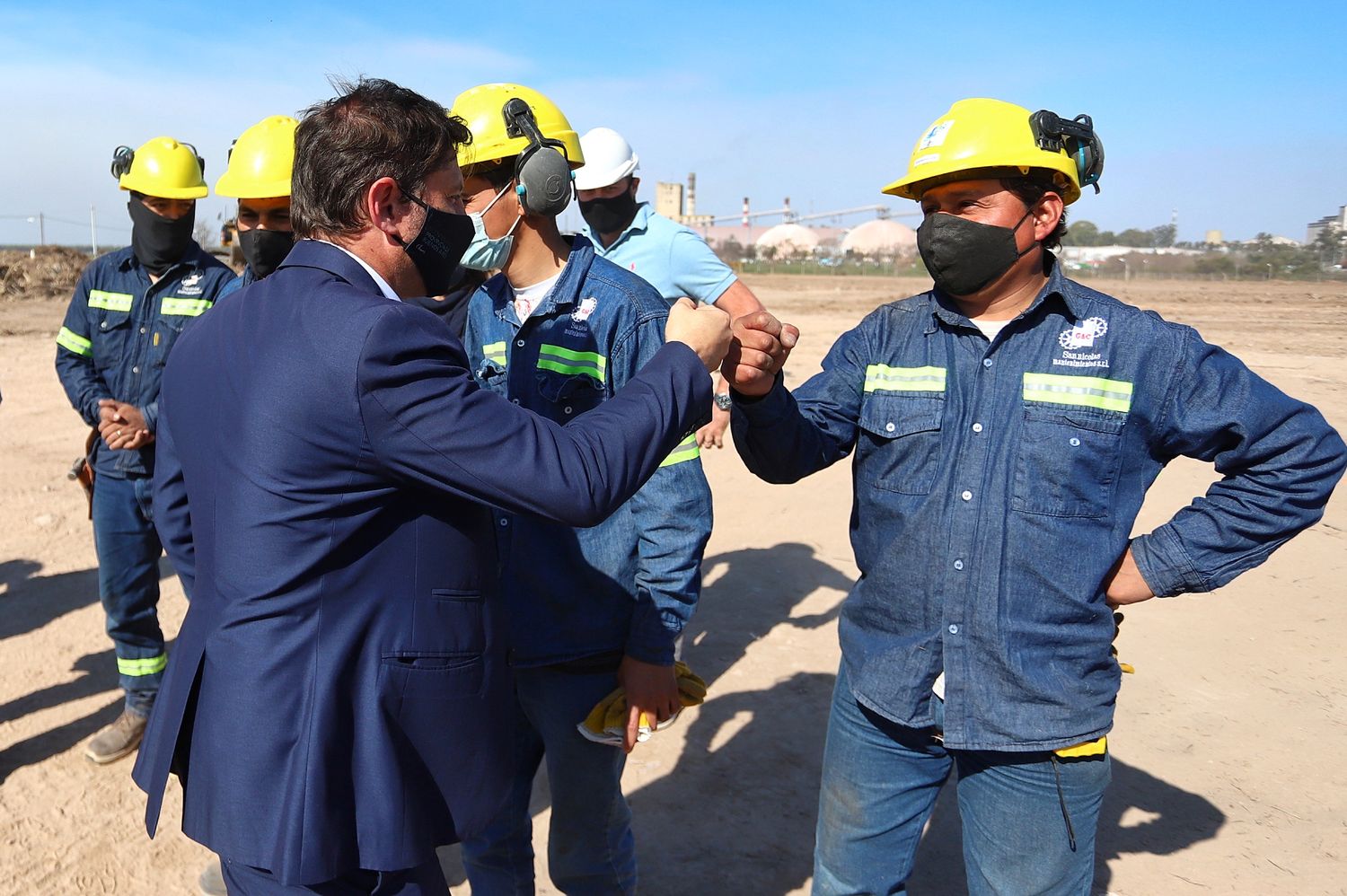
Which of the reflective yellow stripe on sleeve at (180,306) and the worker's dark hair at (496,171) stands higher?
the worker's dark hair at (496,171)

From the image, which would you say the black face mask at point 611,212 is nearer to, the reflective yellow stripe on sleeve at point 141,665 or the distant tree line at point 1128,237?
the reflective yellow stripe on sleeve at point 141,665

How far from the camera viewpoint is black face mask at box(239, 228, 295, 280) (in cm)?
388

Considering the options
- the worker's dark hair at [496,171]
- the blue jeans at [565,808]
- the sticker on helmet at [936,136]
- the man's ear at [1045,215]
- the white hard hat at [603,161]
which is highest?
the white hard hat at [603,161]

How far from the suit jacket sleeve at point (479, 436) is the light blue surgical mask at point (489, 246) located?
3.19 ft

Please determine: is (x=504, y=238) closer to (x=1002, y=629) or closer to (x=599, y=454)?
(x=599, y=454)

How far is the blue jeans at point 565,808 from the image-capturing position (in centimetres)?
273

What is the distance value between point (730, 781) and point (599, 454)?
303cm

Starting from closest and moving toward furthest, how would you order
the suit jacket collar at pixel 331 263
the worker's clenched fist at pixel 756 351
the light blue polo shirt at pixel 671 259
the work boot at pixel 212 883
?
the suit jacket collar at pixel 331 263
the worker's clenched fist at pixel 756 351
the work boot at pixel 212 883
the light blue polo shirt at pixel 671 259

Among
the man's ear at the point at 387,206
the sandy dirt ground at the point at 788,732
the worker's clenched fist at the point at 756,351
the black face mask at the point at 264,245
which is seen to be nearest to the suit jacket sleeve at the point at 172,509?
the man's ear at the point at 387,206

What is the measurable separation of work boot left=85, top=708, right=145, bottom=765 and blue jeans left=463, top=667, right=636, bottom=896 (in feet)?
8.30

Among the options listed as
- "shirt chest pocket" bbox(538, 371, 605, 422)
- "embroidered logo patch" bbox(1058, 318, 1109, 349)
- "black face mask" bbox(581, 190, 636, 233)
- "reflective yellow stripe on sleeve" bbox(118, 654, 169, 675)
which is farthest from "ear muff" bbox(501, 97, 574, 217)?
"reflective yellow stripe on sleeve" bbox(118, 654, 169, 675)

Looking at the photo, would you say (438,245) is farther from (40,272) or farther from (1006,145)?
(40,272)

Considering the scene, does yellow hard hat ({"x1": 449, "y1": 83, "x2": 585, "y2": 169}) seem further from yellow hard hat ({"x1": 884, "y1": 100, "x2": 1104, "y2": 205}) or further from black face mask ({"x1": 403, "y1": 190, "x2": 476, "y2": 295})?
yellow hard hat ({"x1": 884, "y1": 100, "x2": 1104, "y2": 205})

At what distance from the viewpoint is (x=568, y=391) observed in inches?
105
